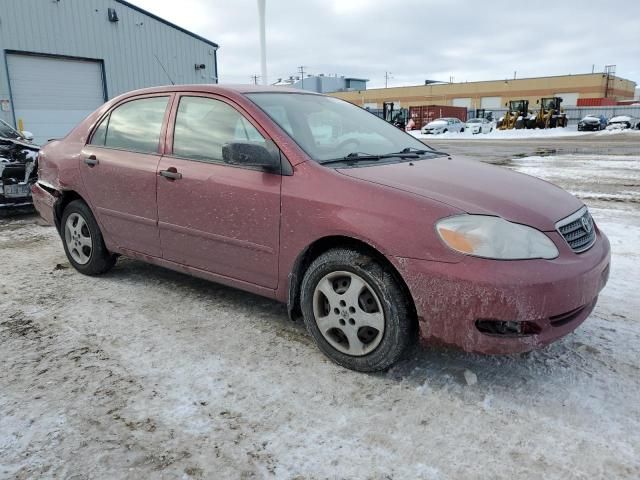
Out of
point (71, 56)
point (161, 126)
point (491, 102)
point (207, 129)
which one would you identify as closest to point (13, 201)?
point (161, 126)

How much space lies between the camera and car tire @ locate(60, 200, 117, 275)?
4.26m

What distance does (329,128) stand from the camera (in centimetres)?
348

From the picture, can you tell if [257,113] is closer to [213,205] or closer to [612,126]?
[213,205]

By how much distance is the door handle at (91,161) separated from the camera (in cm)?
409

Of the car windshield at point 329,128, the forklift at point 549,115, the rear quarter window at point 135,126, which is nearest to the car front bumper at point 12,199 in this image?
the rear quarter window at point 135,126

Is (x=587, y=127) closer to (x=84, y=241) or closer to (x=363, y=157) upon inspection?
(x=363, y=157)

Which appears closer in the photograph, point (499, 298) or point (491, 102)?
point (499, 298)

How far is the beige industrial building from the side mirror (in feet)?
196

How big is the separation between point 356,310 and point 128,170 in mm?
2144

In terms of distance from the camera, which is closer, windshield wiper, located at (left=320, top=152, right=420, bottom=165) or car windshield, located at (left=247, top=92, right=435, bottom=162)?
windshield wiper, located at (left=320, top=152, right=420, bottom=165)

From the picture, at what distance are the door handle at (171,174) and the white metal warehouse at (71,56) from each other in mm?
10674

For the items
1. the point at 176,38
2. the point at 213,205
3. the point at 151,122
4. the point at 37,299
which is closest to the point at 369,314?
the point at 213,205

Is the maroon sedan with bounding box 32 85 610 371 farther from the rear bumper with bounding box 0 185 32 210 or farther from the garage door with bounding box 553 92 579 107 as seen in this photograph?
the garage door with bounding box 553 92 579 107

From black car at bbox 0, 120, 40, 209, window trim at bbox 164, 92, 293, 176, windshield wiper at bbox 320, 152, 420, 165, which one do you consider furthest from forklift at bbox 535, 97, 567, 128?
window trim at bbox 164, 92, 293, 176
